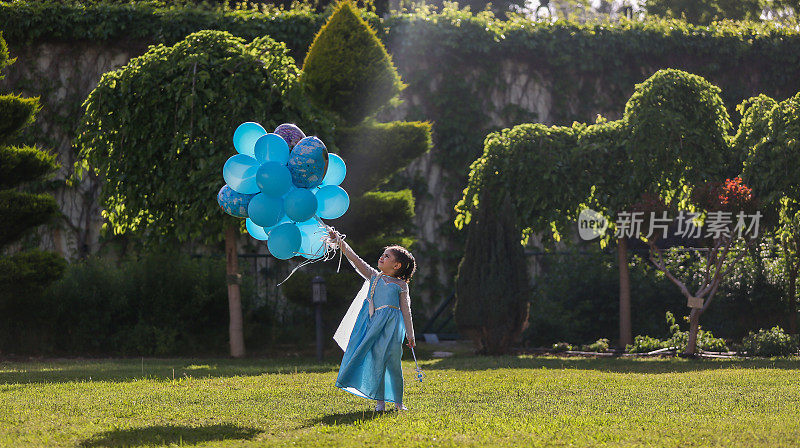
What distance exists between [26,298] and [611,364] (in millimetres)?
8163

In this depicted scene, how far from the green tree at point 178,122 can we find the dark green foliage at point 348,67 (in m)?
0.71

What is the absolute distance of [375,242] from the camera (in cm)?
1298

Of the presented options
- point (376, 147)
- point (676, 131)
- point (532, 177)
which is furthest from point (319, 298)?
point (676, 131)

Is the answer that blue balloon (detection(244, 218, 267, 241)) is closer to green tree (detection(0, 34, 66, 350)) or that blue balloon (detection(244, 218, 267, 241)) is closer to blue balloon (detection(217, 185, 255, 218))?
blue balloon (detection(217, 185, 255, 218))

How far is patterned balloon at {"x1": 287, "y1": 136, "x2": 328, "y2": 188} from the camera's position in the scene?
6.69 m

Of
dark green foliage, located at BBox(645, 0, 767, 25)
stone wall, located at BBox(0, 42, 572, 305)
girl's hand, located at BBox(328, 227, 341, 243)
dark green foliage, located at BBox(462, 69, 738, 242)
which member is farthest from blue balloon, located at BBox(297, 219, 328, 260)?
dark green foliage, located at BBox(645, 0, 767, 25)

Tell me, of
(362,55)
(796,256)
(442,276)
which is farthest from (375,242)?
(796,256)

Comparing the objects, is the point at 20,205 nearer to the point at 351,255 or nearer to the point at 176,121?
the point at 176,121

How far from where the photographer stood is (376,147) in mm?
13078

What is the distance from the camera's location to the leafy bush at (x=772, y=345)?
38.9 ft

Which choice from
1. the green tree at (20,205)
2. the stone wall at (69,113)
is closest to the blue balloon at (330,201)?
the green tree at (20,205)

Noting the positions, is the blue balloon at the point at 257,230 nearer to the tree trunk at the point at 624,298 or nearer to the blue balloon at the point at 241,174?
the blue balloon at the point at 241,174

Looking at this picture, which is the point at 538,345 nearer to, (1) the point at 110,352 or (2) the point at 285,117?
(2) the point at 285,117

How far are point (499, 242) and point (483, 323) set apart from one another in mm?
1147
